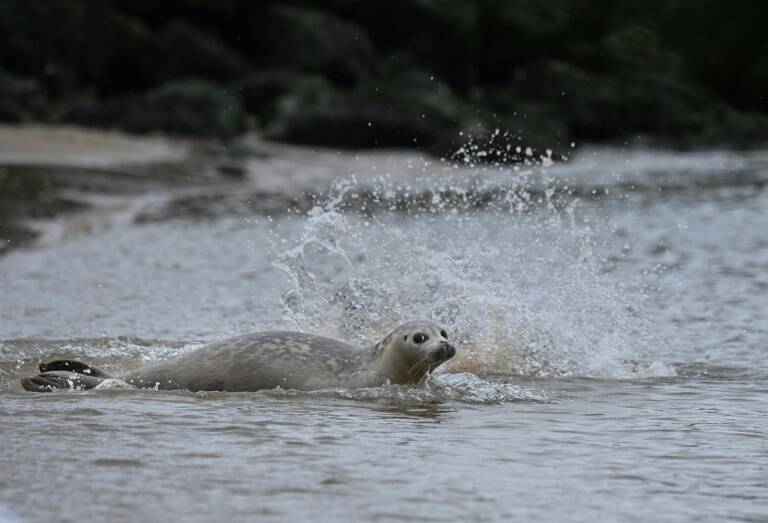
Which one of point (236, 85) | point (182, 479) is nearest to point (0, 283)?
point (182, 479)

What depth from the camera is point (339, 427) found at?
5469 mm

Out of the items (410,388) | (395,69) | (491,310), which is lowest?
(410,388)

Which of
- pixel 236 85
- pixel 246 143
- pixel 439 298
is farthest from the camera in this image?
pixel 236 85

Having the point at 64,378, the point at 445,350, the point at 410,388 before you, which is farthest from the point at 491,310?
the point at 64,378

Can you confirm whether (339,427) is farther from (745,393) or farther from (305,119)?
(305,119)

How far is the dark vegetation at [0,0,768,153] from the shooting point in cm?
2523

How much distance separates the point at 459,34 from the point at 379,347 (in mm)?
25713

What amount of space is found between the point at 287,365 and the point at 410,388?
0.59m

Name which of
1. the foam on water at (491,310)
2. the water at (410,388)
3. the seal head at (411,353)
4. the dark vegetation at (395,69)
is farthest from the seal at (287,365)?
the dark vegetation at (395,69)

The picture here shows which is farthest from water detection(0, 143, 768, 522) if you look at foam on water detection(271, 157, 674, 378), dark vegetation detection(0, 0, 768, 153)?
dark vegetation detection(0, 0, 768, 153)

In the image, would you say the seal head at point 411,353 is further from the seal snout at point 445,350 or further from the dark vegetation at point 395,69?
the dark vegetation at point 395,69

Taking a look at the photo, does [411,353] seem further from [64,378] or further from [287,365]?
[64,378]

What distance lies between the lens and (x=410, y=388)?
20.9 ft

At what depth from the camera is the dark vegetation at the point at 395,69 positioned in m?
25.2
